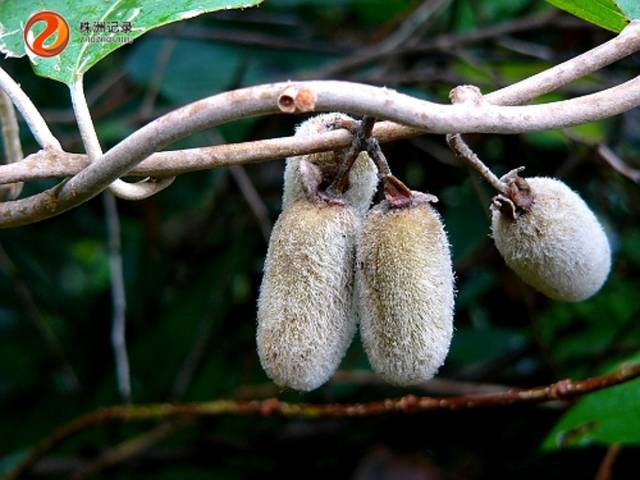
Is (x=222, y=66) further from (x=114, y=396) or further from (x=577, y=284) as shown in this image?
(x=577, y=284)

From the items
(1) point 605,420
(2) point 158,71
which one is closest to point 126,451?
(2) point 158,71

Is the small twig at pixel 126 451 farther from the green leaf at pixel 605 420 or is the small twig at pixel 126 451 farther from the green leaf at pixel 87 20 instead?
the green leaf at pixel 87 20

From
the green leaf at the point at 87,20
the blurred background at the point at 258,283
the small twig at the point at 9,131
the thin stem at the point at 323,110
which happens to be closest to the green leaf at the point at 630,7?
the thin stem at the point at 323,110

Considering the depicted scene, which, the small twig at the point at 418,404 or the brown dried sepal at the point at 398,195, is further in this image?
the small twig at the point at 418,404

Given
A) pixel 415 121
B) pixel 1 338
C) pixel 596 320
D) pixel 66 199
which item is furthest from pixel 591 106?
pixel 1 338

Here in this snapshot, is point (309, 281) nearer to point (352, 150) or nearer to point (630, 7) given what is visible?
point (352, 150)
